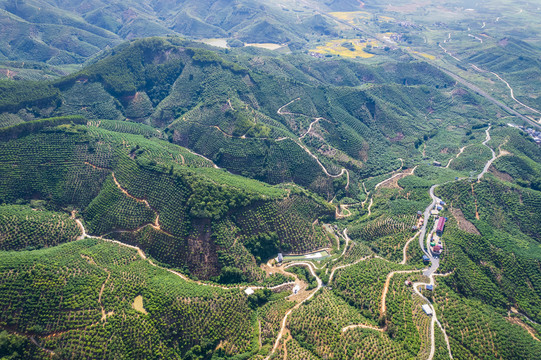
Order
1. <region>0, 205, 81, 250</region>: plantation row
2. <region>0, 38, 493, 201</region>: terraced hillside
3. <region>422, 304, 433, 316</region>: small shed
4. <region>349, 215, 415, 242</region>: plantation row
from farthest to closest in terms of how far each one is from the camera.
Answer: <region>0, 38, 493, 201</region>: terraced hillside, <region>349, 215, 415, 242</region>: plantation row, <region>0, 205, 81, 250</region>: plantation row, <region>422, 304, 433, 316</region>: small shed

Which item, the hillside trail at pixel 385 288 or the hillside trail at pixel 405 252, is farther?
the hillside trail at pixel 405 252

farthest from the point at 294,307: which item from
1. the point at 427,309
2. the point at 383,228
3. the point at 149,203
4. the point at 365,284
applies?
the point at 149,203

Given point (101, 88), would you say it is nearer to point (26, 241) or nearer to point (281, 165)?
point (26, 241)

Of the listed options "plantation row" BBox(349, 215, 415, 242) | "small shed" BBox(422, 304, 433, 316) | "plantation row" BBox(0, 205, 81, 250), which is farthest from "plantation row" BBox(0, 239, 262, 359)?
"plantation row" BBox(349, 215, 415, 242)

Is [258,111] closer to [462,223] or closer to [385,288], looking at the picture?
[462,223]

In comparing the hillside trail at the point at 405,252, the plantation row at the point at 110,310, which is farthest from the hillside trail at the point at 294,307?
the hillside trail at the point at 405,252

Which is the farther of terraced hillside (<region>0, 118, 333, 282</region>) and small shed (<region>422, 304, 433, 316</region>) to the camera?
terraced hillside (<region>0, 118, 333, 282</region>)

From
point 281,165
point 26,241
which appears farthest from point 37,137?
point 281,165

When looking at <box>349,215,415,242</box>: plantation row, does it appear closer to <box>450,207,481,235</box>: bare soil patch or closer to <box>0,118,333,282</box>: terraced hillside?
<box>0,118,333,282</box>: terraced hillside

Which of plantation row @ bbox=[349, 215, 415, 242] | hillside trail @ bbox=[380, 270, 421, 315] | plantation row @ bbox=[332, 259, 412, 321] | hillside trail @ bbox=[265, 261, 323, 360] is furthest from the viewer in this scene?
plantation row @ bbox=[349, 215, 415, 242]

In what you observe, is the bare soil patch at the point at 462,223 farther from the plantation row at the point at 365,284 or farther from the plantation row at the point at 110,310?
the plantation row at the point at 110,310

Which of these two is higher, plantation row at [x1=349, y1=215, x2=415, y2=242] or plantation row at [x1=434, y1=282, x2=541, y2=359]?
plantation row at [x1=434, y1=282, x2=541, y2=359]
